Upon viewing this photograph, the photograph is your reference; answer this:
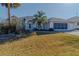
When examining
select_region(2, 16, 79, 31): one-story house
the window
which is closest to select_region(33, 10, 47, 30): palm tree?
select_region(2, 16, 79, 31): one-story house

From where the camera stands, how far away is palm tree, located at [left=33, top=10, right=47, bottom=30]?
470 inches

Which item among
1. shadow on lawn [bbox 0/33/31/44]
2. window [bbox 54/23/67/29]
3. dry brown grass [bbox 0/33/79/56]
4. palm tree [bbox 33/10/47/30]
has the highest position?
palm tree [bbox 33/10/47/30]

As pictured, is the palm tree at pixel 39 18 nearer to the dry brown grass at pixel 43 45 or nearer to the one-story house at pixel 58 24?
the one-story house at pixel 58 24

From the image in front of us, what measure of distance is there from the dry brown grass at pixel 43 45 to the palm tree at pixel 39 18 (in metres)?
0.18

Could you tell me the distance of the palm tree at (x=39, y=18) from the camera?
1194 centimetres

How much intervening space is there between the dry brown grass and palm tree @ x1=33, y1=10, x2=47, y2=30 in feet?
0.59

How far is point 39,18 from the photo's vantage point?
11961 millimetres

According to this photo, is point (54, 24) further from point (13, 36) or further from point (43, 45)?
point (13, 36)

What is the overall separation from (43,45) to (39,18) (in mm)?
390

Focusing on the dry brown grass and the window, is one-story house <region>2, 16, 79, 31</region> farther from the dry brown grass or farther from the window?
the dry brown grass

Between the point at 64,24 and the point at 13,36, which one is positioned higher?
the point at 64,24

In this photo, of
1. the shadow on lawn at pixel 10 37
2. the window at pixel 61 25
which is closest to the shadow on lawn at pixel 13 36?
the shadow on lawn at pixel 10 37

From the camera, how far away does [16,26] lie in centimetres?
1198

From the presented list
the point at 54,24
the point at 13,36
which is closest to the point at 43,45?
the point at 54,24
